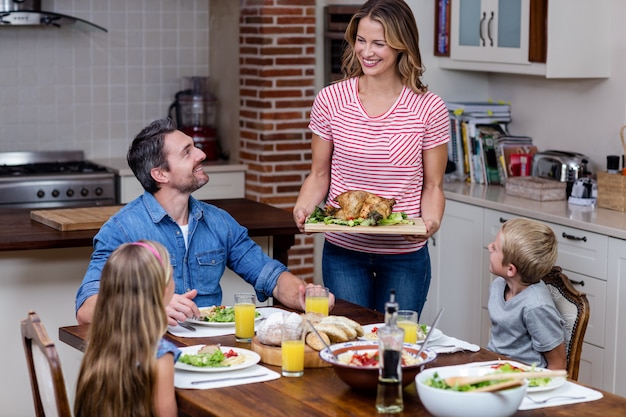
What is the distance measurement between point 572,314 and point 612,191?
61.7 inches

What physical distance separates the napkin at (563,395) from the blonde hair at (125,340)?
31.4 inches

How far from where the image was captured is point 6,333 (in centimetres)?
389

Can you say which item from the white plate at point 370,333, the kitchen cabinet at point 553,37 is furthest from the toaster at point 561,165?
the white plate at point 370,333

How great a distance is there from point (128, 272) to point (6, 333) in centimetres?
177

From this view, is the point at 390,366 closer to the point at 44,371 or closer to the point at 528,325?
the point at 44,371

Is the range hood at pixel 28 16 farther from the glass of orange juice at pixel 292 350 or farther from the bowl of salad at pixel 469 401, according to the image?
the bowl of salad at pixel 469 401

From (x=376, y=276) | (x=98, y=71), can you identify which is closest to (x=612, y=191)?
(x=376, y=276)

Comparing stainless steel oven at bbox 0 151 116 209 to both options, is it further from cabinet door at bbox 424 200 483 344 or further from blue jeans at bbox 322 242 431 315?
blue jeans at bbox 322 242 431 315

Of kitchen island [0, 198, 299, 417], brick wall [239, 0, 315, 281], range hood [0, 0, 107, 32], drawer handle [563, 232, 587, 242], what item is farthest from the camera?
brick wall [239, 0, 315, 281]

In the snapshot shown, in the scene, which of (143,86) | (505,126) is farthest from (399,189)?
(143,86)

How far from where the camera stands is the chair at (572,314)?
9.80 ft

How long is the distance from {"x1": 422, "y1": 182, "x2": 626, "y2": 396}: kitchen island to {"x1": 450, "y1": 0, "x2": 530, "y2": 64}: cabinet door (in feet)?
2.08

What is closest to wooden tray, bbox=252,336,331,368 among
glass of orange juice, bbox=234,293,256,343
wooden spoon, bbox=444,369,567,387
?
glass of orange juice, bbox=234,293,256,343

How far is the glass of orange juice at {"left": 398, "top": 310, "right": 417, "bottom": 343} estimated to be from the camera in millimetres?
2633
